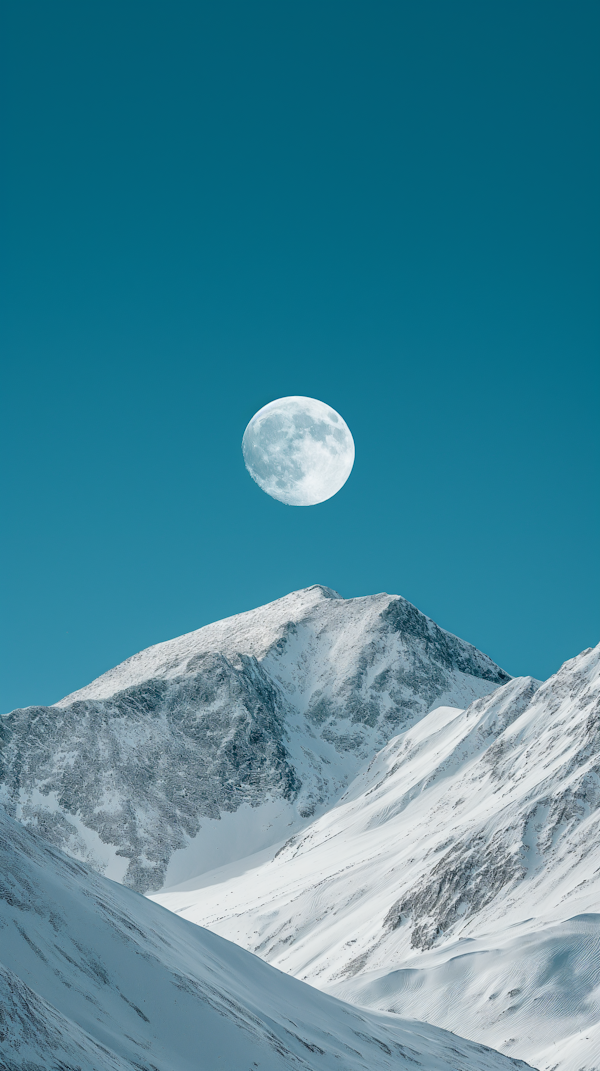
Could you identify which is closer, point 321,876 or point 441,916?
point 441,916

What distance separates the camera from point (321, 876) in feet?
360

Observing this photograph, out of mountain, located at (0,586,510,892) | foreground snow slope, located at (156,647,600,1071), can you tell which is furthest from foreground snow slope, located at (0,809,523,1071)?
mountain, located at (0,586,510,892)

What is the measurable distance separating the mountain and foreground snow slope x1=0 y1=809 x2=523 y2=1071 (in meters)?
122

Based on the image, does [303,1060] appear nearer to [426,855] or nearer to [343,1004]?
[343,1004]

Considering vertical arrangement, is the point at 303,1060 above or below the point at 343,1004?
below

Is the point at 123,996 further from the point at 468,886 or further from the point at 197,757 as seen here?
the point at 197,757

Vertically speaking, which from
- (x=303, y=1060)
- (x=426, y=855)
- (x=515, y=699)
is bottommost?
(x=303, y=1060)

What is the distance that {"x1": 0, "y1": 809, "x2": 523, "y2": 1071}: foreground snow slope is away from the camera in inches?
576

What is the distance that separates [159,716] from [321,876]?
7775 cm

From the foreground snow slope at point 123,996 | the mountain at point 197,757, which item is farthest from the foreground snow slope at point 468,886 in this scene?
the foreground snow slope at point 123,996

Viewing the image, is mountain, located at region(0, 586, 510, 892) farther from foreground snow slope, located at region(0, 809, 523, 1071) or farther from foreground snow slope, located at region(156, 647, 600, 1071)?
foreground snow slope, located at region(0, 809, 523, 1071)

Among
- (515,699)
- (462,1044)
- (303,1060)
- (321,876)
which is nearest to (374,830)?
(321,876)

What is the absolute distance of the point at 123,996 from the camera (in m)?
19.5

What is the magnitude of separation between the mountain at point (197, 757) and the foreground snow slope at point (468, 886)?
46.2ft
